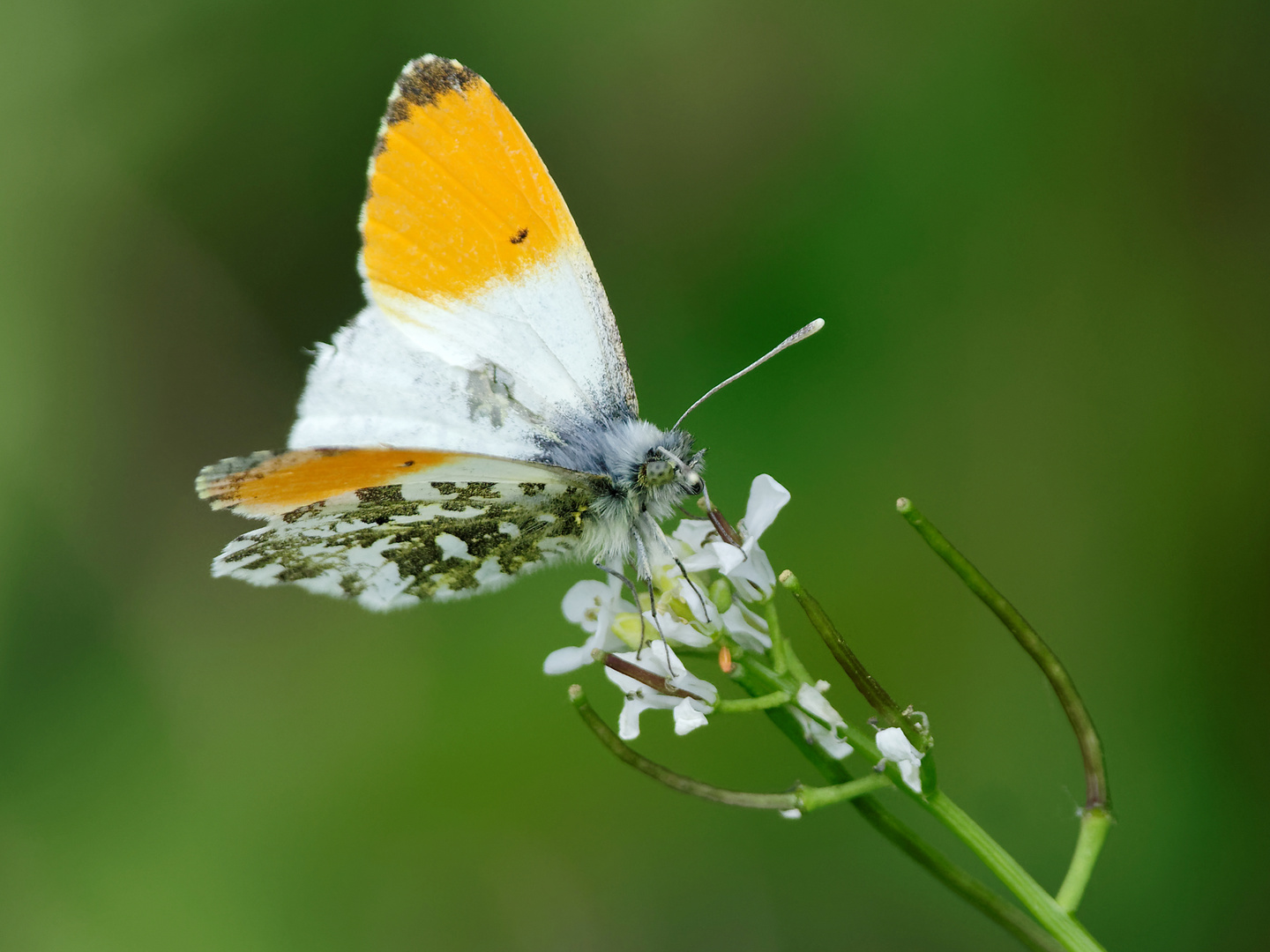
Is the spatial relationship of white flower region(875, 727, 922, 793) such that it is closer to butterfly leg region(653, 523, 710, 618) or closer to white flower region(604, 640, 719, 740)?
white flower region(604, 640, 719, 740)

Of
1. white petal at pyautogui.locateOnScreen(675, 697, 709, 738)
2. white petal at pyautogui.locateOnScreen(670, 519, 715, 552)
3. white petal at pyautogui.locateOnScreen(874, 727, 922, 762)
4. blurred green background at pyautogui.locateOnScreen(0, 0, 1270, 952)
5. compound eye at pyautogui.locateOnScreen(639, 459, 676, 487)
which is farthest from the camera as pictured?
blurred green background at pyautogui.locateOnScreen(0, 0, 1270, 952)

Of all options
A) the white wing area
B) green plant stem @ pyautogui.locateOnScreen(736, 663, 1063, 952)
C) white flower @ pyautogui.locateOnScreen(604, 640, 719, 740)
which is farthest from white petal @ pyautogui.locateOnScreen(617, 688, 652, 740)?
the white wing area

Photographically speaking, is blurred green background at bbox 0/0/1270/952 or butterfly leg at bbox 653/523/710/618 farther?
blurred green background at bbox 0/0/1270/952

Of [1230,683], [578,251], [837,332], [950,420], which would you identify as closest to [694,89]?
[837,332]

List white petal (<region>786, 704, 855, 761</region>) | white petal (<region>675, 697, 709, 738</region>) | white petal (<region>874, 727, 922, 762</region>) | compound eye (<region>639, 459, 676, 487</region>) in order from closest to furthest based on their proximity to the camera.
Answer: white petal (<region>874, 727, 922, 762</region>) < white petal (<region>675, 697, 709, 738</region>) < white petal (<region>786, 704, 855, 761</region>) < compound eye (<region>639, 459, 676, 487</region>)

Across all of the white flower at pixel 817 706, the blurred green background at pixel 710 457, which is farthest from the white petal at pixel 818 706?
the blurred green background at pixel 710 457

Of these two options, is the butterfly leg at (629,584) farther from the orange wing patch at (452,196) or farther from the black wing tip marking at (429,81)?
the black wing tip marking at (429,81)
